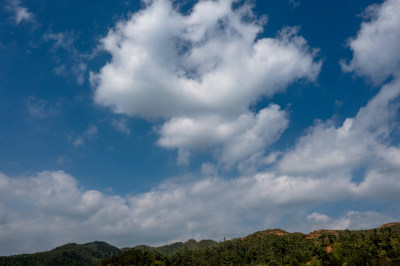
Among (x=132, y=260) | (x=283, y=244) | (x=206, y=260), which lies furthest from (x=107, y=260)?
(x=283, y=244)

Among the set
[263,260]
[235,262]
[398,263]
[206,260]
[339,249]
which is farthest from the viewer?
[206,260]

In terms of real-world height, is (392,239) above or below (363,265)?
above

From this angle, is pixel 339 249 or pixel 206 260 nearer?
pixel 339 249

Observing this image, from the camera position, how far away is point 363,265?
96.9m

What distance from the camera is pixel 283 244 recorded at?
135000mm

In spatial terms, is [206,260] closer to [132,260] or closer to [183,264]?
[183,264]

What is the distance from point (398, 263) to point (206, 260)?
96.2 meters

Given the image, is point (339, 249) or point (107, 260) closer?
point (339, 249)

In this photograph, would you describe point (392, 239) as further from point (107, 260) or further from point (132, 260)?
point (107, 260)

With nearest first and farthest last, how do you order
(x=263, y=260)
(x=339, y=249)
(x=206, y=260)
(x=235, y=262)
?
(x=339, y=249), (x=263, y=260), (x=235, y=262), (x=206, y=260)

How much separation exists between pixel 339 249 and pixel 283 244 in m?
29.3

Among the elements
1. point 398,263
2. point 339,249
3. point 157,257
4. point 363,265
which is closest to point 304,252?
point 339,249

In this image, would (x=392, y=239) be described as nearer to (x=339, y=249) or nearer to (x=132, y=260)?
(x=339, y=249)

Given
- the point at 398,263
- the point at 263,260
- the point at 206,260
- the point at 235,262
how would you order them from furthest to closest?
the point at 206,260 → the point at 235,262 → the point at 263,260 → the point at 398,263
